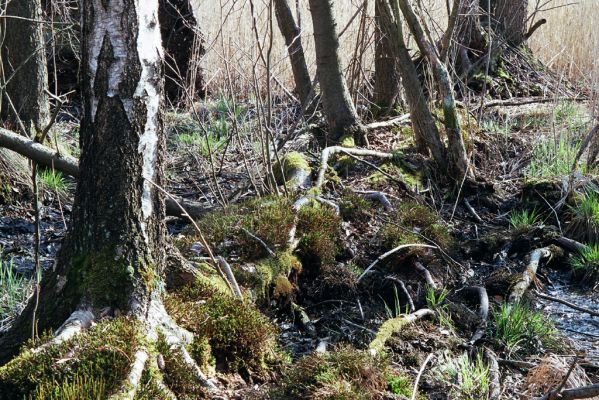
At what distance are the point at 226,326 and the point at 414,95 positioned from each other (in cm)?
337

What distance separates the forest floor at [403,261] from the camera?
147 inches

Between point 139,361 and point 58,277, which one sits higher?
point 58,277

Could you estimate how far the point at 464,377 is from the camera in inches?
145

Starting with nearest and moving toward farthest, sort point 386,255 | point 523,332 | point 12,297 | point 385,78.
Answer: point 523,332 → point 12,297 → point 386,255 → point 385,78

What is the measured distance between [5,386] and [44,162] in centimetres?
303

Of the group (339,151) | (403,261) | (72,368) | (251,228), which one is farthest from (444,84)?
(72,368)

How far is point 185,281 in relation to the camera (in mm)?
3832

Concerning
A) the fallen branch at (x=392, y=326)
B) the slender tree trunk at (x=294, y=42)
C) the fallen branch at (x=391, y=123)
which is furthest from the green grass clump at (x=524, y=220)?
the slender tree trunk at (x=294, y=42)

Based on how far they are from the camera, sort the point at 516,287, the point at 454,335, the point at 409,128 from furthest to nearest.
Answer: the point at 409,128, the point at 516,287, the point at 454,335

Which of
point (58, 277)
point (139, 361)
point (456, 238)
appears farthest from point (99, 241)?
point (456, 238)

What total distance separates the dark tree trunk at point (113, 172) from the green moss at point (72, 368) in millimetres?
303

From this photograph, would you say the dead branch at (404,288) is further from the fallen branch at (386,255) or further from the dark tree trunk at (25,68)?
the dark tree trunk at (25,68)

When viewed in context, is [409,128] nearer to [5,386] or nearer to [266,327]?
[266,327]

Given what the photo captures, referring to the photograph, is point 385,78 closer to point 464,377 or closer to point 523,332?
point 523,332
